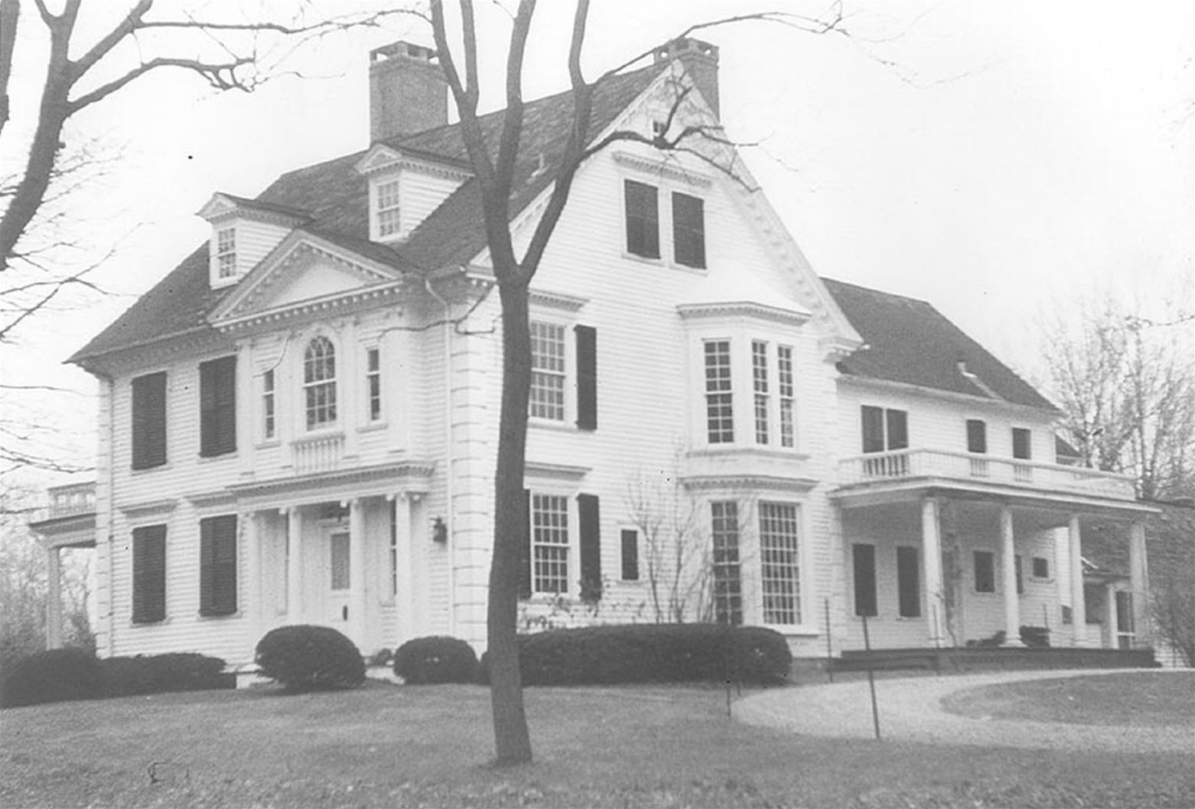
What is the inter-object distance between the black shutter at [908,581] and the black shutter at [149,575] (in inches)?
595

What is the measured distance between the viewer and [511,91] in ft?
62.5

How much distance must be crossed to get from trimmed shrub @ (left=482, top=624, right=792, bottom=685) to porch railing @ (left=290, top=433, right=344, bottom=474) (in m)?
5.95

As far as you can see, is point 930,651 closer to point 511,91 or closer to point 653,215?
point 653,215

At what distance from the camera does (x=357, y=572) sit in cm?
3316

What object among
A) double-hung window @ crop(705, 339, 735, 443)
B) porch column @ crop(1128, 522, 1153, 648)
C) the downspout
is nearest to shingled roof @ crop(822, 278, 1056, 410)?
porch column @ crop(1128, 522, 1153, 648)

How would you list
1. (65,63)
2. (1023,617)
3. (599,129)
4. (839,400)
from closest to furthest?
1. (65,63)
2. (599,129)
3. (839,400)
4. (1023,617)

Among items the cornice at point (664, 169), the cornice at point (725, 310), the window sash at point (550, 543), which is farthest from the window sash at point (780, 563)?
the cornice at point (664, 169)

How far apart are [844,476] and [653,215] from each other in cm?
673

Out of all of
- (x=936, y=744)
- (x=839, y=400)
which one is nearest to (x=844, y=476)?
(x=839, y=400)

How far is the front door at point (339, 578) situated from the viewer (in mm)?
34094

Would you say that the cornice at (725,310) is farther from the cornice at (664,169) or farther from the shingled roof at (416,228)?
the shingled roof at (416,228)

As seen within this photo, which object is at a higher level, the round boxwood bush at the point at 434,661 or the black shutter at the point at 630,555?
the black shutter at the point at 630,555

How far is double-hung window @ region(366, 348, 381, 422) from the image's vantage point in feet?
110

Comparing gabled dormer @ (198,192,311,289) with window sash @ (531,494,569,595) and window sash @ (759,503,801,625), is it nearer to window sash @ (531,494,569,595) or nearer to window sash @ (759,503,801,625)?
window sash @ (531,494,569,595)
